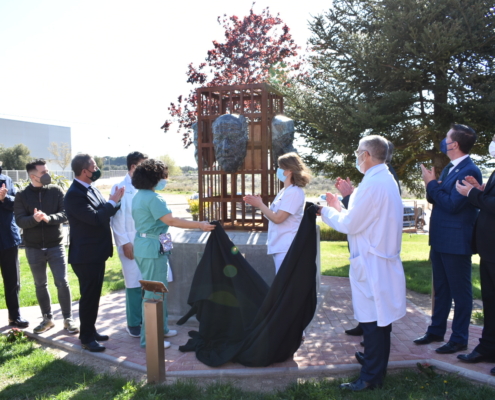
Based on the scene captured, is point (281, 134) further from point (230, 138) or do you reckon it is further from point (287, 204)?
point (287, 204)

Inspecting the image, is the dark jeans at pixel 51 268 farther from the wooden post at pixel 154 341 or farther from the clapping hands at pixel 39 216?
the wooden post at pixel 154 341

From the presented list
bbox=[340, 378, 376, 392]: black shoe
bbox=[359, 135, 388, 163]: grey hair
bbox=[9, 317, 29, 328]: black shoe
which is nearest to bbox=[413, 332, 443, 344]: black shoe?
bbox=[340, 378, 376, 392]: black shoe

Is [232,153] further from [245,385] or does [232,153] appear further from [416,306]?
[416,306]

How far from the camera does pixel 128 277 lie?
4898 millimetres

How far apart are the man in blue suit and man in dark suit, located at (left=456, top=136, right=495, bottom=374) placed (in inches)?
5.7

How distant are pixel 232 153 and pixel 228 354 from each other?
2.76 meters

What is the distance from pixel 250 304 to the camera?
4438 mm

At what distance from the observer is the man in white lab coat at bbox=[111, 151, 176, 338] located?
4.90m

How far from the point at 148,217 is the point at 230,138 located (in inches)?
77.5

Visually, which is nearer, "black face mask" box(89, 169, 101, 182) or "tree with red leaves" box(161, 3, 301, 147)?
"black face mask" box(89, 169, 101, 182)

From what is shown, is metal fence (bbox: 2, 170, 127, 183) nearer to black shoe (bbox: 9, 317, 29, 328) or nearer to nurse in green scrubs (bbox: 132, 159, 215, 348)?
black shoe (bbox: 9, 317, 29, 328)

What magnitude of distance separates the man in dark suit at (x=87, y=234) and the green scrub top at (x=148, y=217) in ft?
1.45

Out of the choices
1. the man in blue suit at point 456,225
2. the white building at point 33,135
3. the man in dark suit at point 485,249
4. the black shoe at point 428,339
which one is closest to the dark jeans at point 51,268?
the black shoe at point 428,339

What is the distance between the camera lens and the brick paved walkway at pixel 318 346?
396 centimetres
